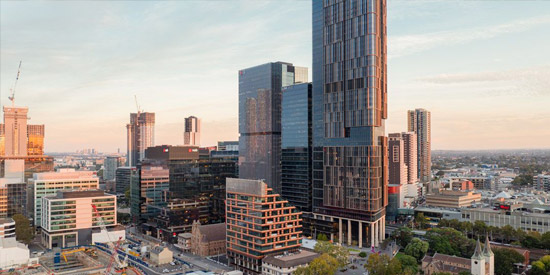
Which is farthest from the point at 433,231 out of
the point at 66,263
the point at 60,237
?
the point at 60,237

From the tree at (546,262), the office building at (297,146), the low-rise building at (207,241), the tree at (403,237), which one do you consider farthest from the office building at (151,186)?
the tree at (546,262)

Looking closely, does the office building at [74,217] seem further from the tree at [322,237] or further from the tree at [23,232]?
the tree at [322,237]

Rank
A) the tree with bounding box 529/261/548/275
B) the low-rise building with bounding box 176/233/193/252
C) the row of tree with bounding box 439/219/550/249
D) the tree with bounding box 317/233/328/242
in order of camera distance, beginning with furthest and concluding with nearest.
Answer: the low-rise building with bounding box 176/233/193/252, the tree with bounding box 317/233/328/242, the row of tree with bounding box 439/219/550/249, the tree with bounding box 529/261/548/275

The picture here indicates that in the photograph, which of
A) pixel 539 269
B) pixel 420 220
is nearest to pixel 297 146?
pixel 420 220

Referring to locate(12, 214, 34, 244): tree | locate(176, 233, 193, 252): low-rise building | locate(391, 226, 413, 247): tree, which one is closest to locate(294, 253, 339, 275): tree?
locate(391, 226, 413, 247): tree

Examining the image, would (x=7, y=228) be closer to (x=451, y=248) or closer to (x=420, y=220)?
(x=451, y=248)

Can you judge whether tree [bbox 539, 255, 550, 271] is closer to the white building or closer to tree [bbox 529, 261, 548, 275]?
tree [bbox 529, 261, 548, 275]
